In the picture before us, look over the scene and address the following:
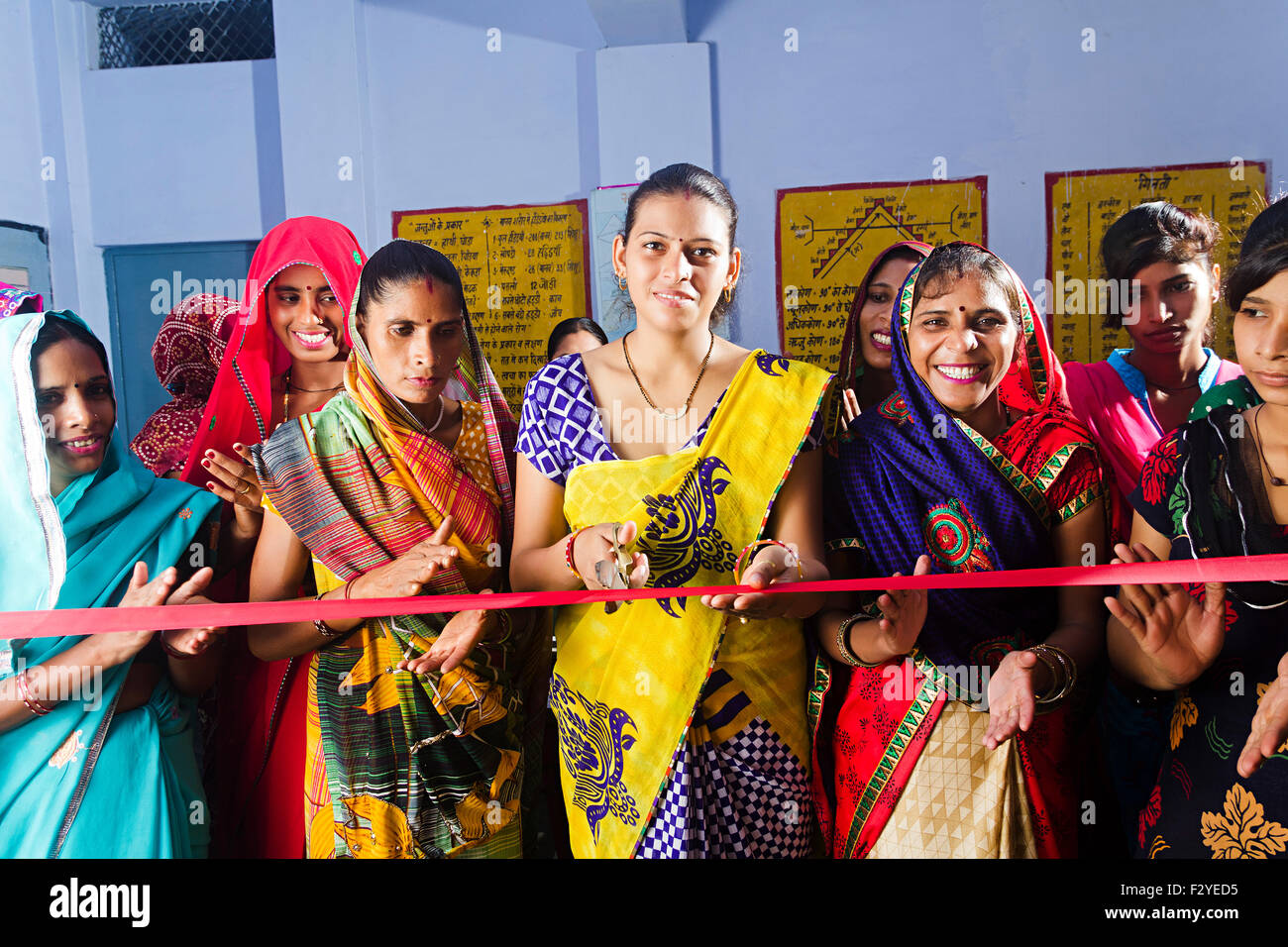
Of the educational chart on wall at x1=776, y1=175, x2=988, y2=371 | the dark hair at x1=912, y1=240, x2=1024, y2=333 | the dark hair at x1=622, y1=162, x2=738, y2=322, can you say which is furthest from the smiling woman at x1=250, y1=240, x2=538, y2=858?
the educational chart on wall at x1=776, y1=175, x2=988, y2=371

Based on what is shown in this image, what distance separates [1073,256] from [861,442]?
206cm

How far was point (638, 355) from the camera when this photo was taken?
6.90 ft

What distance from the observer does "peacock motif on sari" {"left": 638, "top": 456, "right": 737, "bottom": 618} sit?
1.95 m

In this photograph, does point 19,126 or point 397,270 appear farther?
point 19,126

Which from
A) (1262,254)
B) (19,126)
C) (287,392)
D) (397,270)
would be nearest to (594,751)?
(397,270)

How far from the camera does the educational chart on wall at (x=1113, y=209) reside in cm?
333

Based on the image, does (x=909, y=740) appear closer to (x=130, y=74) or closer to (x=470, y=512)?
(x=470, y=512)

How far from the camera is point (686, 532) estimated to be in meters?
1.97

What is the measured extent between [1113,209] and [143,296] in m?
4.02

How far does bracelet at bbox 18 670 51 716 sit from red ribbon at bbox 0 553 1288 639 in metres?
0.12

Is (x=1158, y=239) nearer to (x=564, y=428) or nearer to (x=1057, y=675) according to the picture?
(x=1057, y=675)

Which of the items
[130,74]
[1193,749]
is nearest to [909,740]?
[1193,749]

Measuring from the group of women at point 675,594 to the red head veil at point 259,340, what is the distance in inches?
10.4

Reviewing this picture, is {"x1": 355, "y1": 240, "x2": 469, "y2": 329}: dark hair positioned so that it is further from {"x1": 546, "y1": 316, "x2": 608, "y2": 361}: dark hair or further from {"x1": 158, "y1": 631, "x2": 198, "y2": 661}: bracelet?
{"x1": 546, "y1": 316, "x2": 608, "y2": 361}: dark hair
